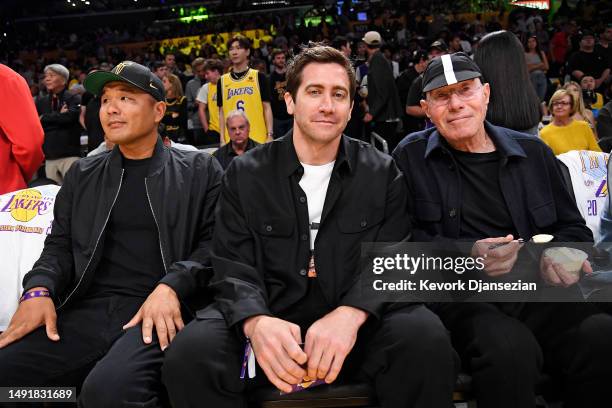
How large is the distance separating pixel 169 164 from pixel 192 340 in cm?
98

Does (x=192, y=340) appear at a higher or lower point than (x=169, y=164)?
lower

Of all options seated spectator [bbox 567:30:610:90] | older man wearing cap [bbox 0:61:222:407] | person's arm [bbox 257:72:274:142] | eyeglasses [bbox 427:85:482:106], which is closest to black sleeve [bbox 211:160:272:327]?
older man wearing cap [bbox 0:61:222:407]

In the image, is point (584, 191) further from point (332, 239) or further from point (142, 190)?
point (142, 190)

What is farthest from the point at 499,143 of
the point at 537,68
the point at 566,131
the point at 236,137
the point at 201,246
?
the point at 537,68

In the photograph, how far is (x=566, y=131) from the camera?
544 centimetres

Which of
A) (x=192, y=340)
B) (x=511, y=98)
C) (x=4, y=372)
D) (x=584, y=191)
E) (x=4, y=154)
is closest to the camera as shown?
(x=192, y=340)

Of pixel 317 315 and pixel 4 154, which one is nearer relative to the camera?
pixel 317 315

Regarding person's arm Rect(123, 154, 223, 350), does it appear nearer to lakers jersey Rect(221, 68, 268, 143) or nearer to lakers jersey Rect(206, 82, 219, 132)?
lakers jersey Rect(221, 68, 268, 143)

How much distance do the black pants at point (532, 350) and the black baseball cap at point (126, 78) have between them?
156cm

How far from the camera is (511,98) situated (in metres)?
2.95

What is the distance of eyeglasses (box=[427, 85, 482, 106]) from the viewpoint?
2473mm

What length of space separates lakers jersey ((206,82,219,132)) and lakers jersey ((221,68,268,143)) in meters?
0.87

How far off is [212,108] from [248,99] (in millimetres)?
1244

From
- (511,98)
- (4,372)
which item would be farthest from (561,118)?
(4,372)
